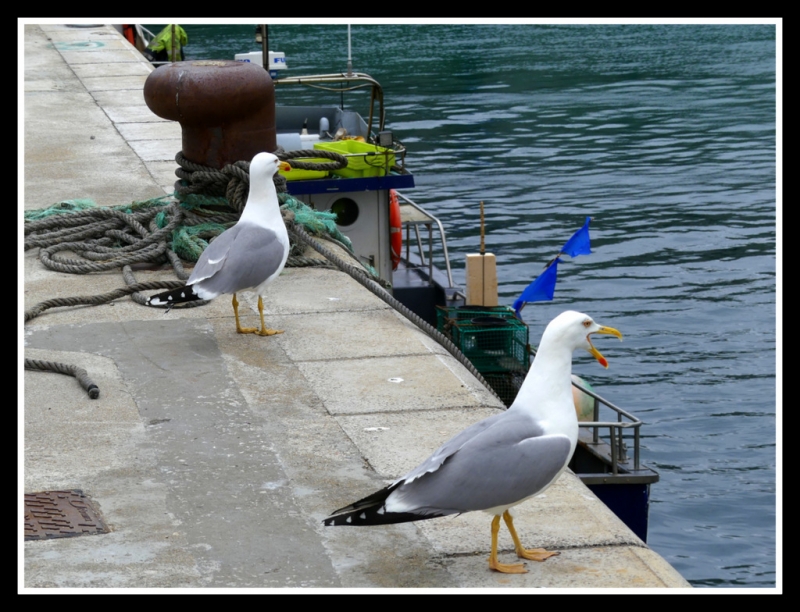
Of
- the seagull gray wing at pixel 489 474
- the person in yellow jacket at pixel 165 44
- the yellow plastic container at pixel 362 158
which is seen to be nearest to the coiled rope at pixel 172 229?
the yellow plastic container at pixel 362 158

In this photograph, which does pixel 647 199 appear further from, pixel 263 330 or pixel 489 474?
pixel 489 474

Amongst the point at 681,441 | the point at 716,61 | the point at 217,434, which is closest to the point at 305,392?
the point at 217,434

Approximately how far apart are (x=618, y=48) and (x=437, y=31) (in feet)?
24.7

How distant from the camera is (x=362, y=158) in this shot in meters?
12.9

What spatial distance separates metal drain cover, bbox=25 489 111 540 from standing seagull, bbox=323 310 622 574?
55.4 inches

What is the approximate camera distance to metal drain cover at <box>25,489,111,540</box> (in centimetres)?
529

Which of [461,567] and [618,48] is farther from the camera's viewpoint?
[618,48]

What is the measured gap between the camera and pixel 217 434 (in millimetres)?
6430

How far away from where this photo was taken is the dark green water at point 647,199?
12516mm

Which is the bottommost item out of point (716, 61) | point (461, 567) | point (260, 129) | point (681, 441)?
point (681, 441)

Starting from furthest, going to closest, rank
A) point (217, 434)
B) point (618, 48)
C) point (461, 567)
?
point (618, 48), point (217, 434), point (461, 567)

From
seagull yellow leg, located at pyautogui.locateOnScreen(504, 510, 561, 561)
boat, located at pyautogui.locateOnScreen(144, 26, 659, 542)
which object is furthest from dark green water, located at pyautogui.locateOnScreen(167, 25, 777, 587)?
seagull yellow leg, located at pyautogui.locateOnScreen(504, 510, 561, 561)

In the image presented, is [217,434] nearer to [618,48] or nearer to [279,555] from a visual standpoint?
[279,555]

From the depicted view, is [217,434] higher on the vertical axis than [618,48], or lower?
lower
